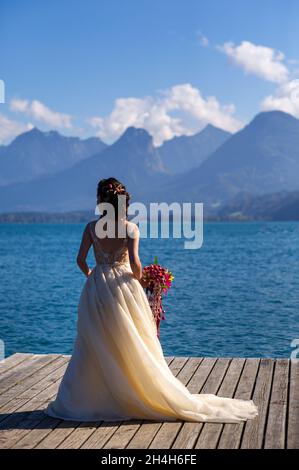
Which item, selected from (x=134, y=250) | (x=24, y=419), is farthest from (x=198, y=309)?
(x=134, y=250)

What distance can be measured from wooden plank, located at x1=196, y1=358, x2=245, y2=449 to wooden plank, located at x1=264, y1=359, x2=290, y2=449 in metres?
0.36

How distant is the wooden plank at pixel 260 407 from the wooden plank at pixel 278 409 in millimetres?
45

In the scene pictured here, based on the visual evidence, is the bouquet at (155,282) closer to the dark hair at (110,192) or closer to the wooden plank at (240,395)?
the dark hair at (110,192)

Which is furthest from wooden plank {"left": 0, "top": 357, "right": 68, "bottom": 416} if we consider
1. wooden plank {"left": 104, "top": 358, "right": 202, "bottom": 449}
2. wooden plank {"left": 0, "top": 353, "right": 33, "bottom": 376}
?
wooden plank {"left": 104, "top": 358, "right": 202, "bottom": 449}

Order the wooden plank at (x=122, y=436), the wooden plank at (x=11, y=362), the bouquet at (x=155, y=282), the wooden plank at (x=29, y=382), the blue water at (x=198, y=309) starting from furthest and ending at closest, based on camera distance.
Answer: the blue water at (x=198, y=309), the wooden plank at (x=11, y=362), the wooden plank at (x=29, y=382), the bouquet at (x=155, y=282), the wooden plank at (x=122, y=436)

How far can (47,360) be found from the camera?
27.9 ft

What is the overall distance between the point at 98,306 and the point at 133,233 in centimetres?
65

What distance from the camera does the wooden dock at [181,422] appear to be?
5.43 metres

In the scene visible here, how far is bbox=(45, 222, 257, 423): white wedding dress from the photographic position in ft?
19.6

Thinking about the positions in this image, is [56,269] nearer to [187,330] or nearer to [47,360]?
[187,330]

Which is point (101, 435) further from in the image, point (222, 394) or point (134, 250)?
point (222, 394)

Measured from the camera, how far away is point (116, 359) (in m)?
6.03

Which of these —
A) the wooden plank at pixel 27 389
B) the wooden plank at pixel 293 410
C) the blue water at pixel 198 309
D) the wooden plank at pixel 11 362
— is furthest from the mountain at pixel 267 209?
the wooden plank at pixel 27 389

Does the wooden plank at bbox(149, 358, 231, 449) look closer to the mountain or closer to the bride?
the bride
